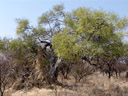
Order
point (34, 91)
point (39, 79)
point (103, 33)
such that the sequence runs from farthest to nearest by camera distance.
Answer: point (39, 79)
point (34, 91)
point (103, 33)

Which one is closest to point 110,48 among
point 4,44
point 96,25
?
point 96,25

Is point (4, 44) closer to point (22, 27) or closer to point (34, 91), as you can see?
point (22, 27)

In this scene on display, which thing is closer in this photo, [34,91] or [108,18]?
[108,18]

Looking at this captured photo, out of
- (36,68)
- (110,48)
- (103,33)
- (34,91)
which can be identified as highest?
(103,33)

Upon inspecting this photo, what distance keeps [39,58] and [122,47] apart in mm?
5838

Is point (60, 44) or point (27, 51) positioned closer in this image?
point (60, 44)

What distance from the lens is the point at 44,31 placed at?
1522 cm

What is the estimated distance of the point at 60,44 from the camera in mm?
10664

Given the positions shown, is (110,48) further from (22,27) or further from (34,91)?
(22,27)

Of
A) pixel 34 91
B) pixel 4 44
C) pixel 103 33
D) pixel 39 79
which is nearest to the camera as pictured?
pixel 103 33

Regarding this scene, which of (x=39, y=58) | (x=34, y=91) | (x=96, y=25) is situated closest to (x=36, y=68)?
(x=39, y=58)

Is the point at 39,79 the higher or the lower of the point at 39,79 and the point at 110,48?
the lower

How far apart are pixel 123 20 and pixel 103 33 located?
1.52m

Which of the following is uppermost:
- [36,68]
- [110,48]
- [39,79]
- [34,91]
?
[110,48]
